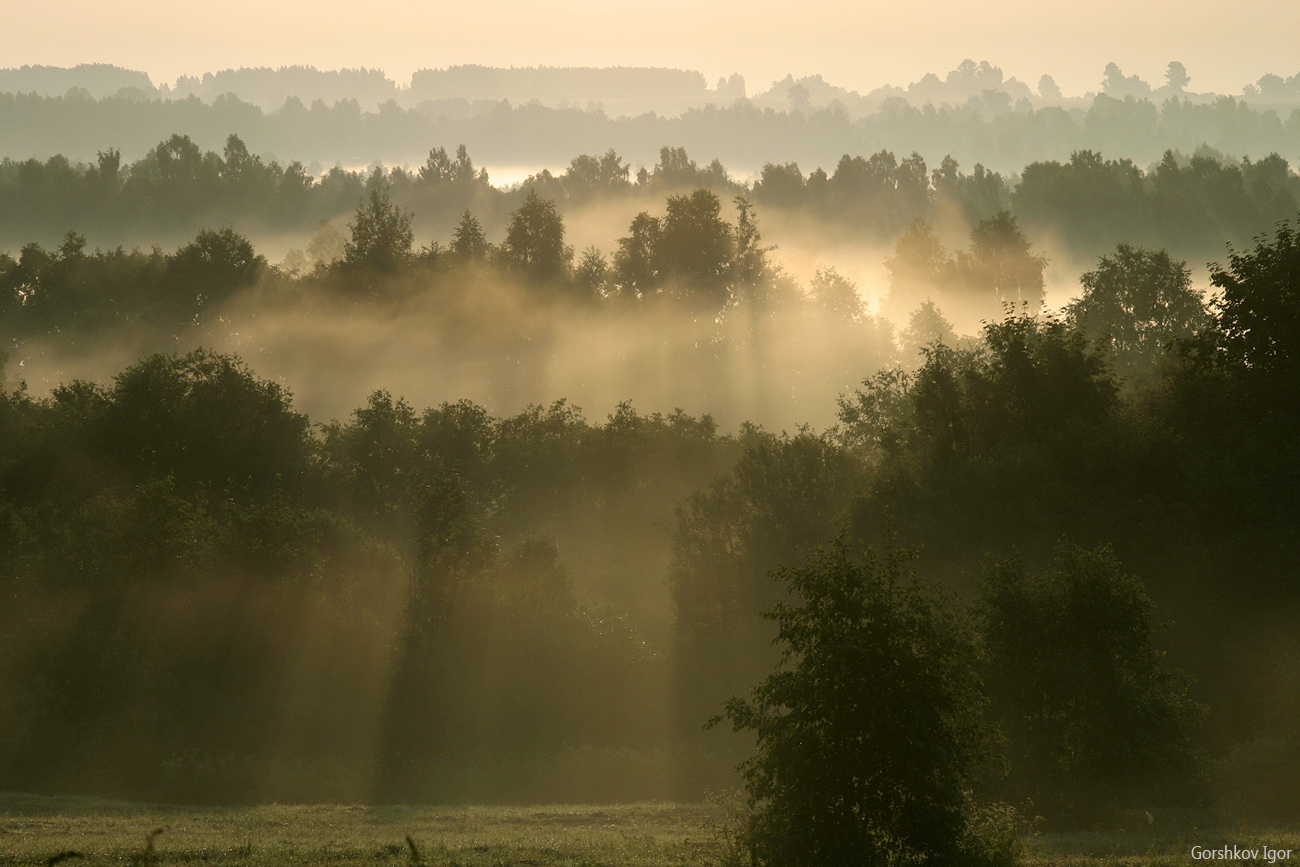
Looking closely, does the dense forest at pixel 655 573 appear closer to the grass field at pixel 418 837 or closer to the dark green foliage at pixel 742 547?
the dark green foliage at pixel 742 547

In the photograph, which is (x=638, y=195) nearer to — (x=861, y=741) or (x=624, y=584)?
(x=624, y=584)

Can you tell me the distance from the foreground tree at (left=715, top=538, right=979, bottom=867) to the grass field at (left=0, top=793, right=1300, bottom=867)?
5098mm

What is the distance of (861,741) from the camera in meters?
20.1

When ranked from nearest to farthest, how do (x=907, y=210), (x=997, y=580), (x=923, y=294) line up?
(x=997, y=580), (x=923, y=294), (x=907, y=210)

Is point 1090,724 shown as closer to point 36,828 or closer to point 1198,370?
point 1198,370

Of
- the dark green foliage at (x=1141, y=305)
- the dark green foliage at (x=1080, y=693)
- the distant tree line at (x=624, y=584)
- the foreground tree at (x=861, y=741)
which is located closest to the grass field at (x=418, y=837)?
the dark green foliage at (x=1080, y=693)

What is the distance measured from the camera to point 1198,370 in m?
48.8

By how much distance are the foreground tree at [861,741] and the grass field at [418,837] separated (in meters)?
5.10

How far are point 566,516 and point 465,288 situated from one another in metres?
41.2

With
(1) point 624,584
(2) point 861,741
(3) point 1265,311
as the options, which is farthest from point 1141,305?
(2) point 861,741

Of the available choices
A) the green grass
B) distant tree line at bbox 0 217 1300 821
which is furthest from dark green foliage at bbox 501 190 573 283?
the green grass

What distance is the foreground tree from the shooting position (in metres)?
19.8

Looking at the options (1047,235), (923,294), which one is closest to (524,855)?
(923,294)

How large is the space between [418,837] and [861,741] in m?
16.1
